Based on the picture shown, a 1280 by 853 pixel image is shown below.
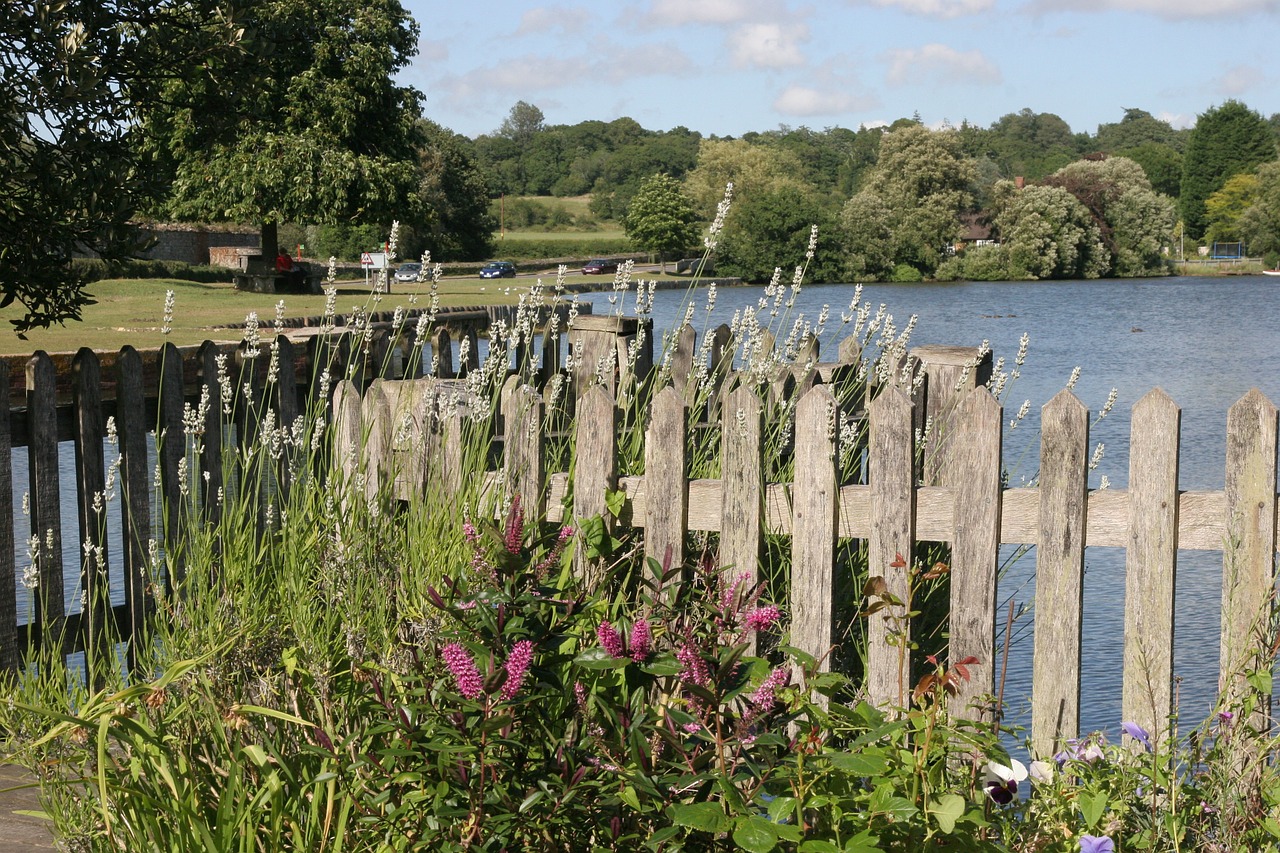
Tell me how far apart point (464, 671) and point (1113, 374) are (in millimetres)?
19151

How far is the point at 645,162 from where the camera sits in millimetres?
118125

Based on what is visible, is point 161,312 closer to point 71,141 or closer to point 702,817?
point 71,141

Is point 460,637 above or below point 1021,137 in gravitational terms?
below

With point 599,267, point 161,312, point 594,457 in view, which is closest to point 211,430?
point 594,457

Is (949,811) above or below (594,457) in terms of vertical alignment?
below

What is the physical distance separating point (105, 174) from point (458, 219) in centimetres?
6540

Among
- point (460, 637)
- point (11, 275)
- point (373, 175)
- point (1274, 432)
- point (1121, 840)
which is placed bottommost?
point (1121, 840)

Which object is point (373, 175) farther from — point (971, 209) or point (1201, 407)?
point (971, 209)

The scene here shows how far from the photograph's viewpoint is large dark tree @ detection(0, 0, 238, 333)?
420cm

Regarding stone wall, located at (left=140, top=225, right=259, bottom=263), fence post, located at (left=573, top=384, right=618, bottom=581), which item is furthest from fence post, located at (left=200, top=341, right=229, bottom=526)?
stone wall, located at (left=140, top=225, right=259, bottom=263)

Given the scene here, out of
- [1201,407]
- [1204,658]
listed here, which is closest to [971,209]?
[1201,407]

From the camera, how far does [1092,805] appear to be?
243 centimetres

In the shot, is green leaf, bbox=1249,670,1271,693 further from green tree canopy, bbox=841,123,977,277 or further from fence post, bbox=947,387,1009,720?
green tree canopy, bbox=841,123,977,277

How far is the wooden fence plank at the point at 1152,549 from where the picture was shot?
323 centimetres
